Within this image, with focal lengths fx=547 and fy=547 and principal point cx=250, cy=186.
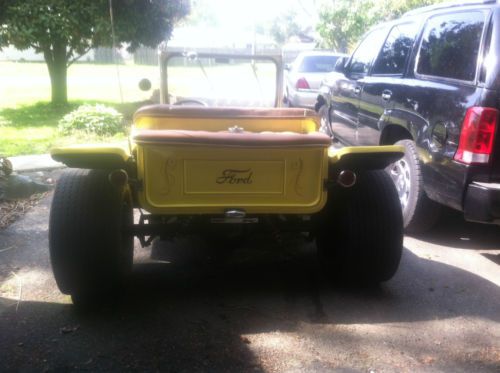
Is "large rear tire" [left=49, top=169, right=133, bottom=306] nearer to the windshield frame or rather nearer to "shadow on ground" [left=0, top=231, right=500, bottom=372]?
"shadow on ground" [left=0, top=231, right=500, bottom=372]

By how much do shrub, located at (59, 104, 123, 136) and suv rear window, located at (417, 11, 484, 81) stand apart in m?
6.14

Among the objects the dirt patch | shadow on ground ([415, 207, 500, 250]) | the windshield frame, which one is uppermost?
the windshield frame

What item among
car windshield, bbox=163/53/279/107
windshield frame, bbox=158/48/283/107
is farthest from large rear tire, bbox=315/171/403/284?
car windshield, bbox=163/53/279/107

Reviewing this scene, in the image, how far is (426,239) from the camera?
4.93 m

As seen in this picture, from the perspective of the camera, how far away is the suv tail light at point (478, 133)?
385cm

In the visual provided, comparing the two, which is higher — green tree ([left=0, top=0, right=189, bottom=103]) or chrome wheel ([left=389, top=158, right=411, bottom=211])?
green tree ([left=0, top=0, right=189, bottom=103])

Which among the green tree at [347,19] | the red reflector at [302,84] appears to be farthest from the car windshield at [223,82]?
the green tree at [347,19]

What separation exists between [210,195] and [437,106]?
2.16 meters

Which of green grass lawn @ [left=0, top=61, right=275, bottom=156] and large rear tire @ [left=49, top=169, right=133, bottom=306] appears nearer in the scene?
large rear tire @ [left=49, top=169, right=133, bottom=306]

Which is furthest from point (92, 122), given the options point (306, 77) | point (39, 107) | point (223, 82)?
point (306, 77)

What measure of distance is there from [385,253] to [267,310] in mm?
858

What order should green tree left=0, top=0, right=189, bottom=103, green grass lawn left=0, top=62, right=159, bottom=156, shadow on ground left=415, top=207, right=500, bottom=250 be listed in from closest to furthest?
shadow on ground left=415, top=207, right=500, bottom=250 → green grass lawn left=0, top=62, right=159, bottom=156 → green tree left=0, top=0, right=189, bottom=103

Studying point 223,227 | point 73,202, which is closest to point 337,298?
point 223,227

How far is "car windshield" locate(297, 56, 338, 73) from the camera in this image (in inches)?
486
